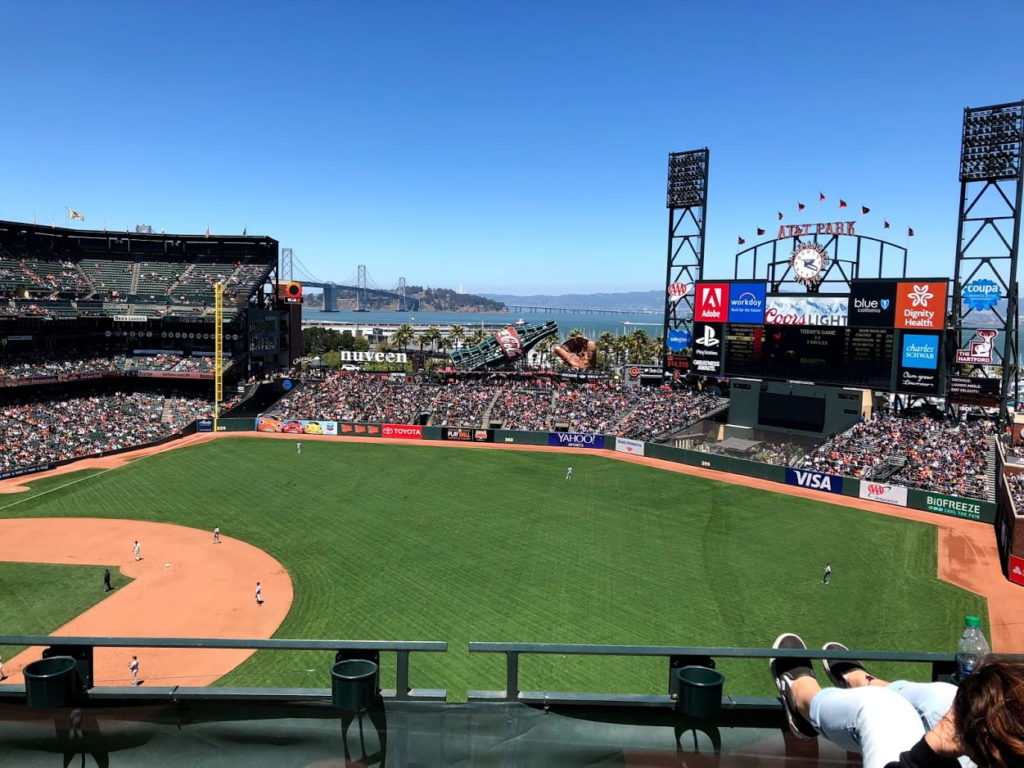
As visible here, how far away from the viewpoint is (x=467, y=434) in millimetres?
55750

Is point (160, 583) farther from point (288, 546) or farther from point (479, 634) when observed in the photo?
point (479, 634)

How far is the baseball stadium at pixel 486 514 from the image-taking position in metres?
3.79

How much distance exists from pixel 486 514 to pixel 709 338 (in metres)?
→ 25.6

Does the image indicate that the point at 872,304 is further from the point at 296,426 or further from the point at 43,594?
the point at 43,594

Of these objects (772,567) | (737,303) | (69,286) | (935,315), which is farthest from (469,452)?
(69,286)

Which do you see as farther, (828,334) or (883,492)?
(828,334)

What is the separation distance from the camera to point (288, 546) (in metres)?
30.3

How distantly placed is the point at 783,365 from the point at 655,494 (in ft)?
53.7

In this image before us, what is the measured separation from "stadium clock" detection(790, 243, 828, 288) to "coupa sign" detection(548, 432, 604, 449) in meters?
17.8

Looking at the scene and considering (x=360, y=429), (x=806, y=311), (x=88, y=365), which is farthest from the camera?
(x=88, y=365)

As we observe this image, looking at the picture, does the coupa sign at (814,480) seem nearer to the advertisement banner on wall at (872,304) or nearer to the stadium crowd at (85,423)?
the advertisement banner on wall at (872,304)

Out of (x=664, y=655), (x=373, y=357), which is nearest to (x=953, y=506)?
(x=664, y=655)

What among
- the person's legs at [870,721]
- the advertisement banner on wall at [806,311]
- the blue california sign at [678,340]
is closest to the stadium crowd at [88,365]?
the blue california sign at [678,340]

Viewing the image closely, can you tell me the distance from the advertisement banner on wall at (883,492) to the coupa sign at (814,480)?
1323 mm
